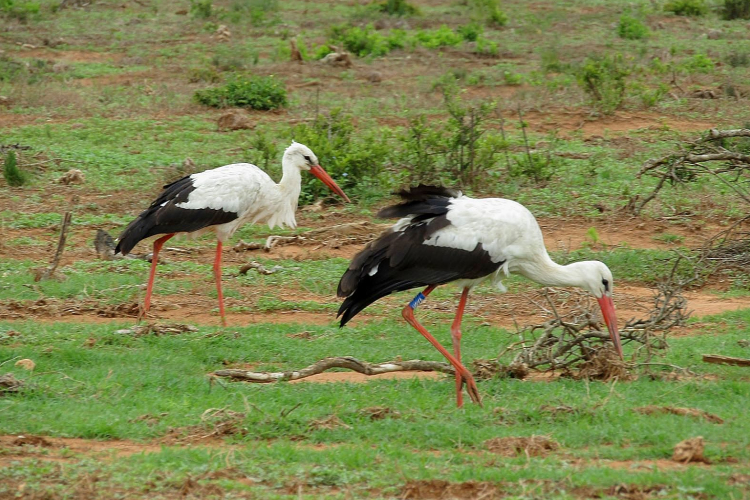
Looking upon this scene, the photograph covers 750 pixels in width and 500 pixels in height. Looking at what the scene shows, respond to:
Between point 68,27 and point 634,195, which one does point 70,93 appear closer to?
point 68,27

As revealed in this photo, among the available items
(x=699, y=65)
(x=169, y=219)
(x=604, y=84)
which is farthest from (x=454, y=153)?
(x=699, y=65)

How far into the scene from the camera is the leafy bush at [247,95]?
1580cm

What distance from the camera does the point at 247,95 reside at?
15.9 m

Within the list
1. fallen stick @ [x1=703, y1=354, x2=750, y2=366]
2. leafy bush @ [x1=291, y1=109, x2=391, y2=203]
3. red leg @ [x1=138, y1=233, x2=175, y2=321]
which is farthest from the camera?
leafy bush @ [x1=291, y1=109, x2=391, y2=203]

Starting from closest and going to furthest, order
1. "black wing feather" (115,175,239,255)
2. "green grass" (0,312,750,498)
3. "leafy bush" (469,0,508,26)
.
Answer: "green grass" (0,312,750,498)
"black wing feather" (115,175,239,255)
"leafy bush" (469,0,508,26)

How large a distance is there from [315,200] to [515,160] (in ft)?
7.96

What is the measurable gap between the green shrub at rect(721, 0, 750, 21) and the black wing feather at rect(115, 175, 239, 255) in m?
17.7

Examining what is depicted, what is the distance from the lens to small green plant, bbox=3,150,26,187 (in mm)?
11922

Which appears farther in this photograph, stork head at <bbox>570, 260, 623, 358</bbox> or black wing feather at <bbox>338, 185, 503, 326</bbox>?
stork head at <bbox>570, 260, 623, 358</bbox>

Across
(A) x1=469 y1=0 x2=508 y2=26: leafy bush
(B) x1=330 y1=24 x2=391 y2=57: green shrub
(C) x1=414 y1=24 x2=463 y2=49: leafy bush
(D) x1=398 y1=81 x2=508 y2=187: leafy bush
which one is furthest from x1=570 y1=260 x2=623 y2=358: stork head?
(A) x1=469 y1=0 x2=508 y2=26: leafy bush

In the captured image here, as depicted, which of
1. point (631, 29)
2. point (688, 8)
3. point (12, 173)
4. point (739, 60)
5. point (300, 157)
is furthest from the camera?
point (688, 8)

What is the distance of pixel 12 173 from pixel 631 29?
44.8 ft

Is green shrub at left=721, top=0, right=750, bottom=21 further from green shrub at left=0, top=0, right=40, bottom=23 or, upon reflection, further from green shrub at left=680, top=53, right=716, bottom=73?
green shrub at left=0, top=0, right=40, bottom=23

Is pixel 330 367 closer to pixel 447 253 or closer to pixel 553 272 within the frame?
pixel 447 253
